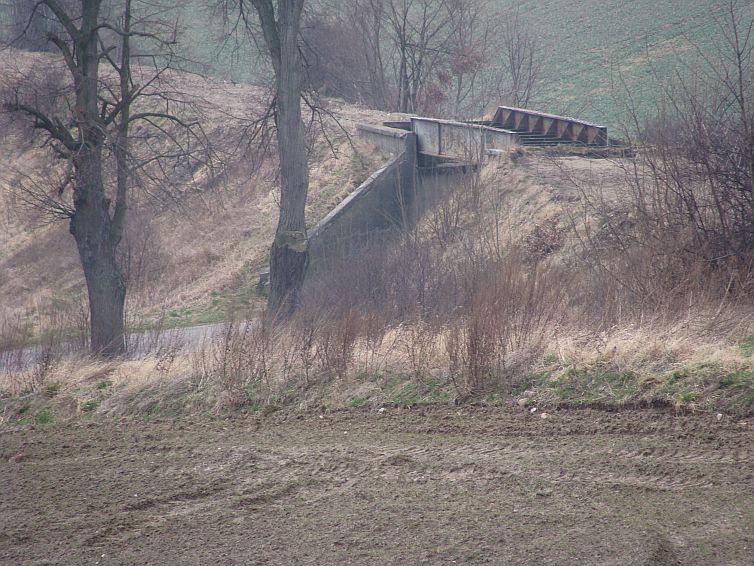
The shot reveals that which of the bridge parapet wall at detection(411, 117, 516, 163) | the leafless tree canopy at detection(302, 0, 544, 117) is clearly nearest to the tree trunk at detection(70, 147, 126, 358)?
the bridge parapet wall at detection(411, 117, 516, 163)

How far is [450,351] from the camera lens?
26.8ft

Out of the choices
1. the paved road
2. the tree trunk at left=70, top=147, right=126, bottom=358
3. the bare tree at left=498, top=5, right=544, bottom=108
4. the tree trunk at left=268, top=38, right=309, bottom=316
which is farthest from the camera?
the bare tree at left=498, top=5, right=544, bottom=108

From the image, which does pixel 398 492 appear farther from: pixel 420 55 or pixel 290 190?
pixel 420 55

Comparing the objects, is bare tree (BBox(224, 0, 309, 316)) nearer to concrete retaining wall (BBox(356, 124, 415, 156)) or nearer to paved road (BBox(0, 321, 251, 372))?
paved road (BBox(0, 321, 251, 372))

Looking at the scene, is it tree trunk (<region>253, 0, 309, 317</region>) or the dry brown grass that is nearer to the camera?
tree trunk (<region>253, 0, 309, 317</region>)

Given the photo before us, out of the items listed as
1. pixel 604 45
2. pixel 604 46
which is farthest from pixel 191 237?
pixel 604 45

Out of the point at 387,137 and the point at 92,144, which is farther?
the point at 387,137

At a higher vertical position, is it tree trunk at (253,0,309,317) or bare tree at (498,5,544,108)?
bare tree at (498,5,544,108)

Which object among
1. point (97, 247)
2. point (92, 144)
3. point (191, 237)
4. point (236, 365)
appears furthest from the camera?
point (191, 237)

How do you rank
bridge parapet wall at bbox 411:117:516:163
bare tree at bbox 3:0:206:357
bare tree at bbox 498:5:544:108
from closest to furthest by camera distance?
1. bare tree at bbox 3:0:206:357
2. bridge parapet wall at bbox 411:117:516:163
3. bare tree at bbox 498:5:544:108

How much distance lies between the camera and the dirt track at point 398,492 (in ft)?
16.2

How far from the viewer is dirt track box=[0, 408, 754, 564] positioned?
16.2ft

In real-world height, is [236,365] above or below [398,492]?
above

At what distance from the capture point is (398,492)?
5.90 meters
